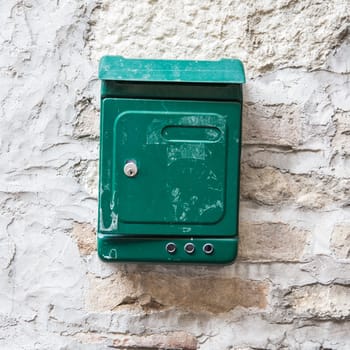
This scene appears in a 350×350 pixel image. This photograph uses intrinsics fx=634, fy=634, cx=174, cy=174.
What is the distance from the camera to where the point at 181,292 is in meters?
1.87

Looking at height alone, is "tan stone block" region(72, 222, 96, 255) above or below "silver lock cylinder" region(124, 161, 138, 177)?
below

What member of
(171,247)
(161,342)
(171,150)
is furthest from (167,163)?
(161,342)

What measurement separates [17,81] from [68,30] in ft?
0.69

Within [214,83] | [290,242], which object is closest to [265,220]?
[290,242]

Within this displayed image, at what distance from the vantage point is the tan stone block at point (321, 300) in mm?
1852

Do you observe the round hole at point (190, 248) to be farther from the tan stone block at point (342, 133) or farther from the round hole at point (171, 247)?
the tan stone block at point (342, 133)

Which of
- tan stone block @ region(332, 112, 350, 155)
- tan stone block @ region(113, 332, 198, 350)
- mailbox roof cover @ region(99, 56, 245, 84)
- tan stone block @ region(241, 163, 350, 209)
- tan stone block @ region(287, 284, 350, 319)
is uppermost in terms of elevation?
mailbox roof cover @ region(99, 56, 245, 84)

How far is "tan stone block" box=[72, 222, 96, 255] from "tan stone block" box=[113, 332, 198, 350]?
280 millimetres

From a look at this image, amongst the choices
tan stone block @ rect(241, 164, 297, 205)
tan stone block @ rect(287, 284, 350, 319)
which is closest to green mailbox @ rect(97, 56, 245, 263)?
tan stone block @ rect(241, 164, 297, 205)

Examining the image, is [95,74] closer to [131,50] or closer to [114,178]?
[131,50]

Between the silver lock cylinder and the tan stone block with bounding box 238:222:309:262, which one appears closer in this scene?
the silver lock cylinder

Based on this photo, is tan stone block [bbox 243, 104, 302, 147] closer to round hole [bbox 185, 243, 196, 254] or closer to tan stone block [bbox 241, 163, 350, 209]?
tan stone block [bbox 241, 163, 350, 209]

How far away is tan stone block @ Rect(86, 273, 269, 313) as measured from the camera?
186cm

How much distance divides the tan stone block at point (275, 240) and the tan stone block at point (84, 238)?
17.1 inches
